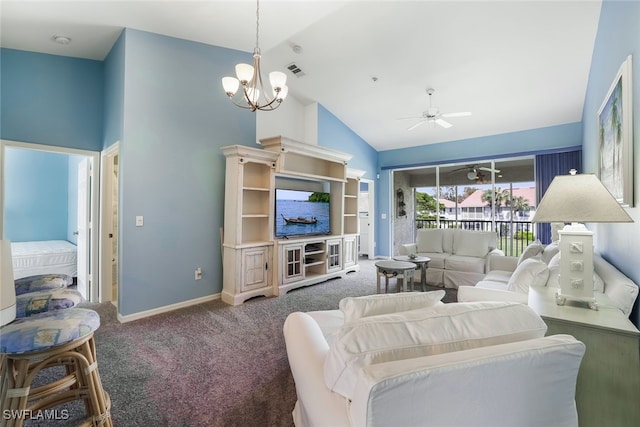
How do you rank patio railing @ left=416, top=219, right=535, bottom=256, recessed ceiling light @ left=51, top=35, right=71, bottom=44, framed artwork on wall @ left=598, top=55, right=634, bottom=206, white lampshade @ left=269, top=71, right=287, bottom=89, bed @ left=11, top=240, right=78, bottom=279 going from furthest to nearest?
patio railing @ left=416, top=219, right=535, bottom=256 < bed @ left=11, top=240, right=78, bottom=279 < recessed ceiling light @ left=51, top=35, right=71, bottom=44 < white lampshade @ left=269, top=71, right=287, bottom=89 < framed artwork on wall @ left=598, top=55, right=634, bottom=206

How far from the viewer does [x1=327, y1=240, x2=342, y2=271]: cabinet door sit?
16.1 ft

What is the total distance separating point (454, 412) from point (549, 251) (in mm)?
3055

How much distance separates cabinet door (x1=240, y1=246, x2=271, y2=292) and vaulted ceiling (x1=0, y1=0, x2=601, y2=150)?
276cm

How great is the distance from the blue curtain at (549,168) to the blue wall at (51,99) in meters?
7.04

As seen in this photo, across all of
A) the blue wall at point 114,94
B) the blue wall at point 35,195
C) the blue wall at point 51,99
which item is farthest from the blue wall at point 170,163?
the blue wall at point 35,195

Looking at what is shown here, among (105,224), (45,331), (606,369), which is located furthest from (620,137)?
(105,224)

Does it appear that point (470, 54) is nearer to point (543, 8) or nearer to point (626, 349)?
point (543, 8)

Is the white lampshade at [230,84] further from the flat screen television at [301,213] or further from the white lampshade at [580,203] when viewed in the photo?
the white lampshade at [580,203]

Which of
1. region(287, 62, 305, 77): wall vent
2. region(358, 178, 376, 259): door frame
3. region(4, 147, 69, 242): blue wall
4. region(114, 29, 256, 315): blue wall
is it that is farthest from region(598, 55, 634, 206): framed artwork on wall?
region(4, 147, 69, 242): blue wall

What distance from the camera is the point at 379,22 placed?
3.46 metres

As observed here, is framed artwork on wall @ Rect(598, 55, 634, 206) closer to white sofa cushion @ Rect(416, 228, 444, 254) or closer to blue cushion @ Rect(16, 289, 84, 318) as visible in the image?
white sofa cushion @ Rect(416, 228, 444, 254)

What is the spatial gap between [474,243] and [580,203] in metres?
3.43

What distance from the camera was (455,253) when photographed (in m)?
4.83

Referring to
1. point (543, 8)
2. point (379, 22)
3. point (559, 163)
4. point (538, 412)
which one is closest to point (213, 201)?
point (379, 22)
